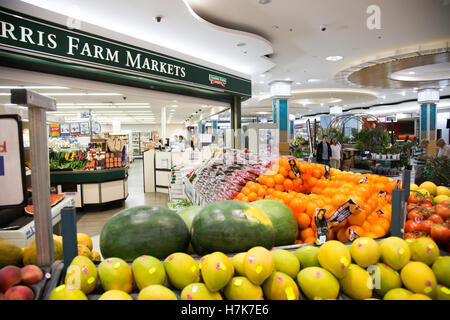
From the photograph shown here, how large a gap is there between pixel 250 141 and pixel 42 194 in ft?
24.4

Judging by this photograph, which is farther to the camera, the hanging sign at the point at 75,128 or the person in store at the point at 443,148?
the hanging sign at the point at 75,128

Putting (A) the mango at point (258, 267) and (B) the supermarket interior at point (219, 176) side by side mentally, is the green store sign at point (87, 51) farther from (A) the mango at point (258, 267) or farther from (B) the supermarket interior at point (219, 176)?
(A) the mango at point (258, 267)

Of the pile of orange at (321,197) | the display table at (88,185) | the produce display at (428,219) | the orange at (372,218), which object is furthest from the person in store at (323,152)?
the orange at (372,218)

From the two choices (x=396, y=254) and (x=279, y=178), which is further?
(x=279, y=178)

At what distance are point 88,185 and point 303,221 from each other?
5.54 m

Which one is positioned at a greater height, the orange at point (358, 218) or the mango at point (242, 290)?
the orange at point (358, 218)

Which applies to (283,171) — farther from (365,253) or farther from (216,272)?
(216,272)

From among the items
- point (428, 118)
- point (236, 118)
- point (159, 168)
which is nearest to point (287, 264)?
point (236, 118)

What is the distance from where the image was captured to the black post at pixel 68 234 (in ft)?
3.04

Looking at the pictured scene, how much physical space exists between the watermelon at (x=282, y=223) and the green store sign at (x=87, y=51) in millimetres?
3903

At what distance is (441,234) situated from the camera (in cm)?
138
